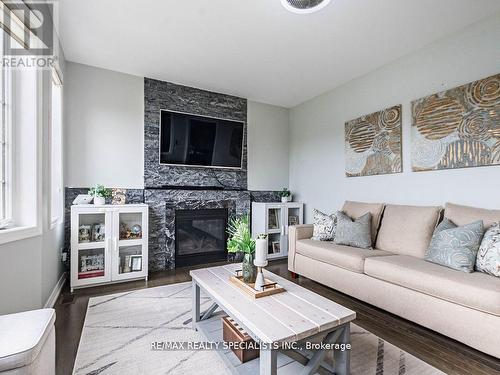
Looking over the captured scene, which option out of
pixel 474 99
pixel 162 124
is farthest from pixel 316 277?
pixel 162 124

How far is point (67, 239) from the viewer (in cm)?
307

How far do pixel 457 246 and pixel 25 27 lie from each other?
3.51 meters

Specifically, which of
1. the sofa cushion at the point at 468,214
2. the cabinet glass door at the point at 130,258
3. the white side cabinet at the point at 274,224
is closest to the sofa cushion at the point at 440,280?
the sofa cushion at the point at 468,214

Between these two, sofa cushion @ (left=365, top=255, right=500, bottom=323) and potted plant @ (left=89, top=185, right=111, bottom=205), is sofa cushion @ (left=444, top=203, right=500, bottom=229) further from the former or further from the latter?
potted plant @ (left=89, top=185, right=111, bottom=205)

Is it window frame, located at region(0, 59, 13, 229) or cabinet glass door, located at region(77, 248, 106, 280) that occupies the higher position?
window frame, located at region(0, 59, 13, 229)

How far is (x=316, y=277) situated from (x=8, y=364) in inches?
99.8

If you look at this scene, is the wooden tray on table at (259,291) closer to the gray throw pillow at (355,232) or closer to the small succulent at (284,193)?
the gray throw pillow at (355,232)

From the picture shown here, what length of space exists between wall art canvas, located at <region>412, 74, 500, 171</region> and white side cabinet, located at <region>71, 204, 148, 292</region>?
126 inches

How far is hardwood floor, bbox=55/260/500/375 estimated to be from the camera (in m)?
1.59

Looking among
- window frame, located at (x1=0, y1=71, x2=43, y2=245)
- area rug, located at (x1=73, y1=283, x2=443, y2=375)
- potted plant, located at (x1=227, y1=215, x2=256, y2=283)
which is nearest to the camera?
area rug, located at (x1=73, y1=283, x2=443, y2=375)

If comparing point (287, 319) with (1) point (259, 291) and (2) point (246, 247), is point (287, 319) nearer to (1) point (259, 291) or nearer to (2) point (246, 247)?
(1) point (259, 291)

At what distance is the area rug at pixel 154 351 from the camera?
154 cm

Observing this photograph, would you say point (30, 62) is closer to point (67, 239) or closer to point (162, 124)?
point (162, 124)

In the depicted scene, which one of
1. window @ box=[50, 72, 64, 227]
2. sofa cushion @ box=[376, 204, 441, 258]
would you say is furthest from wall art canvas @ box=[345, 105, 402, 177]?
window @ box=[50, 72, 64, 227]
